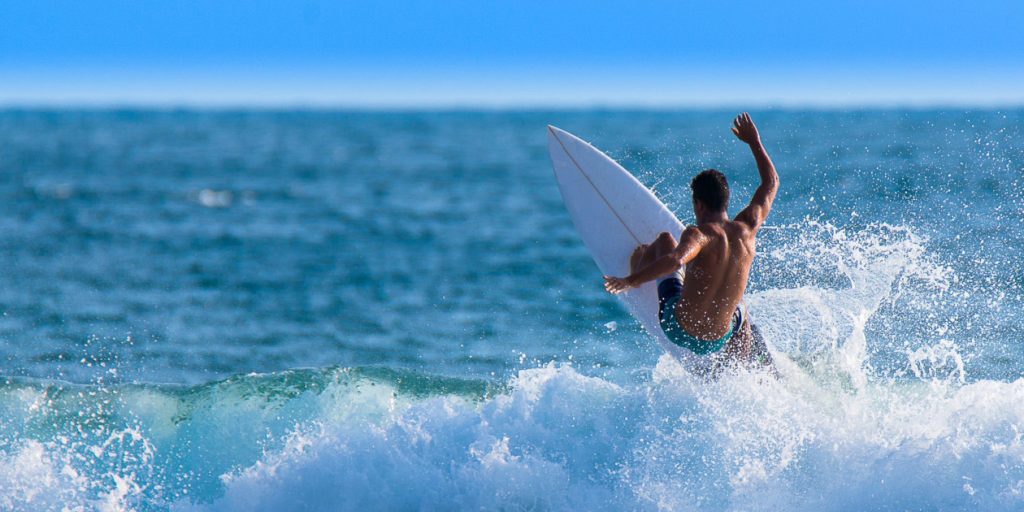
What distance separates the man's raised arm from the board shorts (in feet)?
2.13

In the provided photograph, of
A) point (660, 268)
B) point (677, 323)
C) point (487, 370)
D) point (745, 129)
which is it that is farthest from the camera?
point (487, 370)

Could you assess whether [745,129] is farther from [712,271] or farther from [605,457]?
[605,457]

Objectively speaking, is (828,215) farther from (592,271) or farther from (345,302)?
(345,302)

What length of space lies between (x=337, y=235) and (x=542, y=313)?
906cm

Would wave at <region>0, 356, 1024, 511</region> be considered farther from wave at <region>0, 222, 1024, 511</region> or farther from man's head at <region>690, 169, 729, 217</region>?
man's head at <region>690, 169, 729, 217</region>

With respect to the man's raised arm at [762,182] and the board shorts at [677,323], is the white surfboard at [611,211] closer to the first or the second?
the board shorts at [677,323]

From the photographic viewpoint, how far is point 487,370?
34.2 ft

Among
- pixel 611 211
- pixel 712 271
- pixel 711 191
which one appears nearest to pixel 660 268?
pixel 712 271

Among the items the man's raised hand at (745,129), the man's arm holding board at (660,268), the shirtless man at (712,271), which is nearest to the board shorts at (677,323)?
the shirtless man at (712,271)

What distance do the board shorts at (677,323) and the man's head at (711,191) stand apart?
639 mm

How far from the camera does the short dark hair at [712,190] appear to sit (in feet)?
21.8

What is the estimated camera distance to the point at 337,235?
69.4ft

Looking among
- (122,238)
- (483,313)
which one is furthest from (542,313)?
(122,238)

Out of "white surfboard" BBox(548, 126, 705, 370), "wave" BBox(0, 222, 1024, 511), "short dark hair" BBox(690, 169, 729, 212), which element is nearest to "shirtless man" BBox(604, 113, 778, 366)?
"short dark hair" BBox(690, 169, 729, 212)
